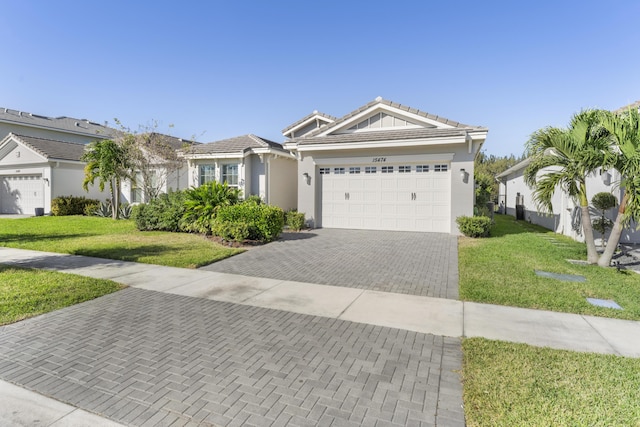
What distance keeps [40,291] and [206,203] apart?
7520mm

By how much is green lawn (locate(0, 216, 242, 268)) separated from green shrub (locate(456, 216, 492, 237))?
8640 mm

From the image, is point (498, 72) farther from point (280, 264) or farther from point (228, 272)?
point (228, 272)

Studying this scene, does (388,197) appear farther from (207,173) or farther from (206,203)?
(207,173)

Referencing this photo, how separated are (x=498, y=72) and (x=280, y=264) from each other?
1373 centimetres

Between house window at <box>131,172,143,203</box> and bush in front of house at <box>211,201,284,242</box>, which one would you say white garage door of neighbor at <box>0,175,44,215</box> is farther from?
bush in front of house at <box>211,201,284,242</box>

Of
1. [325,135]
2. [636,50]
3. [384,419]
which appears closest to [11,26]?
[325,135]

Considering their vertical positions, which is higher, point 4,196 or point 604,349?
point 4,196

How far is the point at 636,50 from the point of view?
12.2 meters

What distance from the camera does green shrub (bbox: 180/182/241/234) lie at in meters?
13.3

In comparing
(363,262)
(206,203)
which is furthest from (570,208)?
(206,203)

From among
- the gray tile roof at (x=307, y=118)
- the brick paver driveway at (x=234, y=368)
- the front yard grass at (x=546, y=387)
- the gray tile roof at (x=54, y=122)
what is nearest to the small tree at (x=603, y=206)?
the front yard grass at (x=546, y=387)

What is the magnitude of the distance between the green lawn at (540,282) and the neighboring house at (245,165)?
445 inches

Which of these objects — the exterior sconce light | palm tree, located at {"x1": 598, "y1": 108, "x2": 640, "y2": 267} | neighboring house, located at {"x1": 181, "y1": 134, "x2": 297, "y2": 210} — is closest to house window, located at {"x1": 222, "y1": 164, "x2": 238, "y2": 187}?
neighboring house, located at {"x1": 181, "y1": 134, "x2": 297, "y2": 210}

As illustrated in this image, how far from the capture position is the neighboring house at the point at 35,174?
21.9 meters
